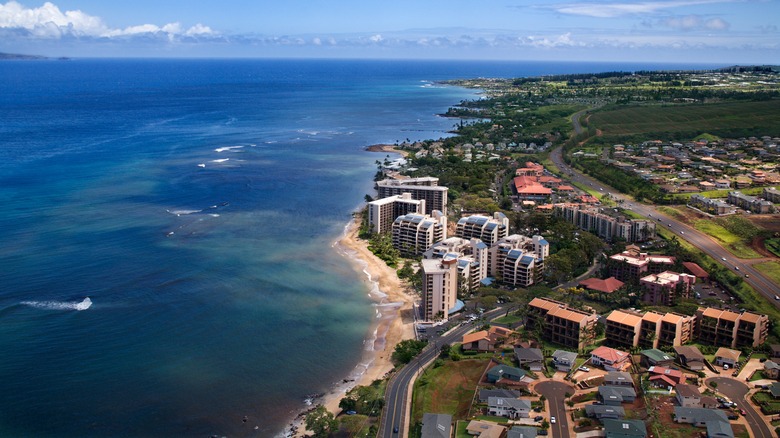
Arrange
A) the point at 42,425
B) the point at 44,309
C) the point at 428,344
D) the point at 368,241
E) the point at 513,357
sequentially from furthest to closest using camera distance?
the point at 368,241
the point at 44,309
the point at 428,344
the point at 513,357
the point at 42,425

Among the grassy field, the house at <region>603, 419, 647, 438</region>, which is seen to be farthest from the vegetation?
the grassy field

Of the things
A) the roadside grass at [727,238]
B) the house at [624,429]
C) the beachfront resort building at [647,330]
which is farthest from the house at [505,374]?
the roadside grass at [727,238]

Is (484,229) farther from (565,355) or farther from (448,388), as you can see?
(448,388)

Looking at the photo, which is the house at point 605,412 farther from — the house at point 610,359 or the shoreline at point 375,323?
the shoreline at point 375,323

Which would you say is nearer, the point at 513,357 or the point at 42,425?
the point at 42,425

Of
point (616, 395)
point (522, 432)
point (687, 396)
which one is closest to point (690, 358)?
point (687, 396)

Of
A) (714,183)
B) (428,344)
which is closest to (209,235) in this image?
(428,344)

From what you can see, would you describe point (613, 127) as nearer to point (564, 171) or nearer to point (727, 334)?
point (564, 171)

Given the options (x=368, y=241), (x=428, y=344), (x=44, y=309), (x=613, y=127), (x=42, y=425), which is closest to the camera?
(x=42, y=425)
